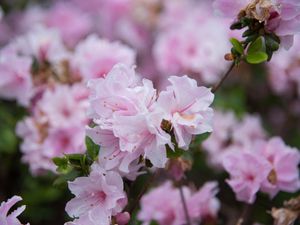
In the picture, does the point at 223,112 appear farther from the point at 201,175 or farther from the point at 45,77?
the point at 45,77

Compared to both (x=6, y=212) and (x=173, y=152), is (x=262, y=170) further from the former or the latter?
(x=6, y=212)

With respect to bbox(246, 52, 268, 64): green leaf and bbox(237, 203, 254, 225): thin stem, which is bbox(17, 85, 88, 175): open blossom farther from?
bbox(246, 52, 268, 64): green leaf

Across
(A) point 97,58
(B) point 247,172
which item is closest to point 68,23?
(A) point 97,58

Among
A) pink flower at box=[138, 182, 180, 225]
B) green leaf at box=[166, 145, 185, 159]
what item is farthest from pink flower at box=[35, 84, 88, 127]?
green leaf at box=[166, 145, 185, 159]

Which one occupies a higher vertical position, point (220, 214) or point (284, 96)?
point (284, 96)

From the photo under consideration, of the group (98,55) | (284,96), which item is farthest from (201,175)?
(98,55)
